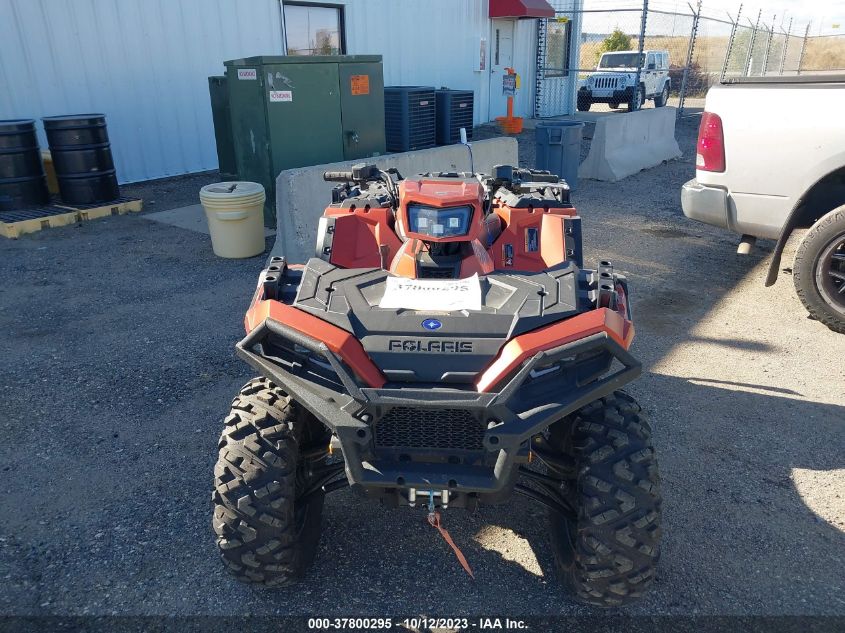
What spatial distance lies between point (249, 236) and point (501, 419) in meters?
5.38

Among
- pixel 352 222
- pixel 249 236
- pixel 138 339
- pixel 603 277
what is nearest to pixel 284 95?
pixel 249 236

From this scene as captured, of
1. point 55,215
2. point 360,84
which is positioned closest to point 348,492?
point 55,215

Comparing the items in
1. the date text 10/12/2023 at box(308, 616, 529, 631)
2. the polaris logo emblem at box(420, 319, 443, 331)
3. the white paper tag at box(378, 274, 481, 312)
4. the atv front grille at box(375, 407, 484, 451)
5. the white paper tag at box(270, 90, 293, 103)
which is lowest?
the date text 10/12/2023 at box(308, 616, 529, 631)

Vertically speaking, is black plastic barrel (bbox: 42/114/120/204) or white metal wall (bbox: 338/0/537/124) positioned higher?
white metal wall (bbox: 338/0/537/124)

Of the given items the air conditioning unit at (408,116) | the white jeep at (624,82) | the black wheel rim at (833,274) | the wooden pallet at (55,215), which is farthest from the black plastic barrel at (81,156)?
the white jeep at (624,82)

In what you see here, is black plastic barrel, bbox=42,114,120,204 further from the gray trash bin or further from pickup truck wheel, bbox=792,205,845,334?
pickup truck wheel, bbox=792,205,845,334

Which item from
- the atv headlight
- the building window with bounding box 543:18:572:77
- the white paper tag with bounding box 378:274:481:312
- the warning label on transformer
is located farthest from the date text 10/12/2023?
the building window with bounding box 543:18:572:77

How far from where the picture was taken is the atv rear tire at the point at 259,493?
96.6 inches

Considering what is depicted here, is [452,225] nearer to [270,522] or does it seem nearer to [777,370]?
[270,522]

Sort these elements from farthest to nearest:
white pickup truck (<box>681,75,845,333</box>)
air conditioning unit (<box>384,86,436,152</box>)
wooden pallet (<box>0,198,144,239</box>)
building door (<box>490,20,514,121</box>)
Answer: building door (<box>490,20,514,121</box>) → air conditioning unit (<box>384,86,436,152</box>) → wooden pallet (<box>0,198,144,239</box>) → white pickup truck (<box>681,75,845,333</box>)

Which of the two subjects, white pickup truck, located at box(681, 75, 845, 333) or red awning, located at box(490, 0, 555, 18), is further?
red awning, located at box(490, 0, 555, 18)

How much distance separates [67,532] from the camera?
309 cm

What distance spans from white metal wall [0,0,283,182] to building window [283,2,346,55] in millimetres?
377

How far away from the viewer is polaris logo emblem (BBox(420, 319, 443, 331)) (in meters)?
2.32
